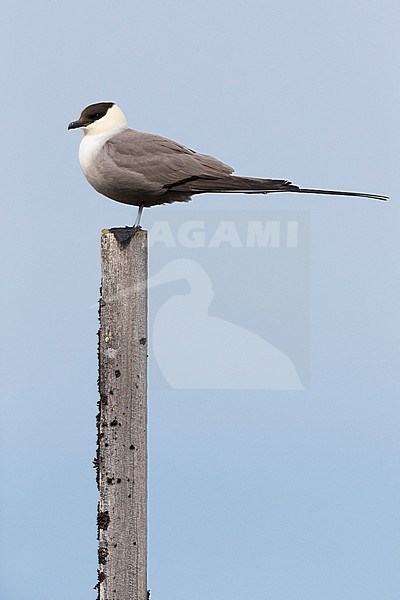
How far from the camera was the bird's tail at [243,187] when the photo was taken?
13.3 feet

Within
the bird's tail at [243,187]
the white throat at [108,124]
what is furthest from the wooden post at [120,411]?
the white throat at [108,124]

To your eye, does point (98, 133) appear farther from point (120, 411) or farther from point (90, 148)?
point (120, 411)

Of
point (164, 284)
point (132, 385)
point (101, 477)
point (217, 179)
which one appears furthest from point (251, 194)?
point (101, 477)

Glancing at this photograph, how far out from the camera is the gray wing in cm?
405

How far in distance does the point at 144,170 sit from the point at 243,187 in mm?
321

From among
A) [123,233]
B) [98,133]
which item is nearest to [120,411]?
[123,233]

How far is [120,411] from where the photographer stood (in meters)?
4.12

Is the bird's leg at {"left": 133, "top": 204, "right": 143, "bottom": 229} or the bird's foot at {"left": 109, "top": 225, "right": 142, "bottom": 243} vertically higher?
the bird's leg at {"left": 133, "top": 204, "right": 143, "bottom": 229}

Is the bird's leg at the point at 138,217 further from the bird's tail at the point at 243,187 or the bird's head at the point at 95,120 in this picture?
the bird's head at the point at 95,120

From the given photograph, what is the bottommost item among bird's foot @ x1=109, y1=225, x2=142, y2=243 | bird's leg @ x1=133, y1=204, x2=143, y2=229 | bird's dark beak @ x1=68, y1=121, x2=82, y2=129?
bird's foot @ x1=109, y1=225, x2=142, y2=243

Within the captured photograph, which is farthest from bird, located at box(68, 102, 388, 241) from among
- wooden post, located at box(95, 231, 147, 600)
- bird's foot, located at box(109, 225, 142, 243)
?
wooden post, located at box(95, 231, 147, 600)

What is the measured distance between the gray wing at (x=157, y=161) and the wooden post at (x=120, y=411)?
20 centimetres

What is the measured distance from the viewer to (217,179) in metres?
4.11

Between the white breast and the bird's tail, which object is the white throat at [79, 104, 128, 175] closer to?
the white breast
